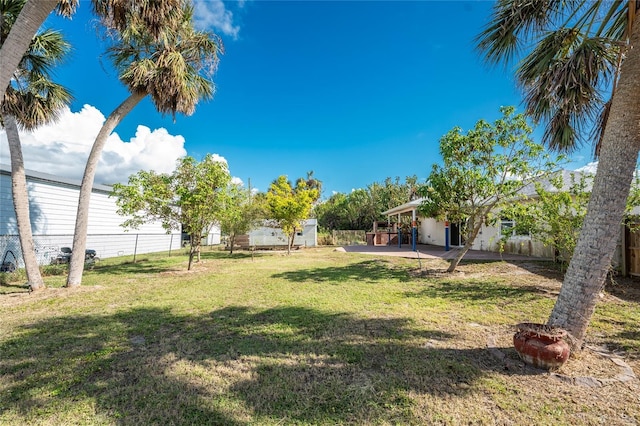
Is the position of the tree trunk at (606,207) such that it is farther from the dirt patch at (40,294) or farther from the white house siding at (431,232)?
the white house siding at (431,232)

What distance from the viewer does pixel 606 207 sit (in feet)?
10.4

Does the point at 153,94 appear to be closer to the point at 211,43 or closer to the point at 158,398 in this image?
the point at 211,43

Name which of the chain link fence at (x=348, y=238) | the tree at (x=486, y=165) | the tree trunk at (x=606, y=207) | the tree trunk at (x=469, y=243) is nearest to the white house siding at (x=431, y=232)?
the chain link fence at (x=348, y=238)

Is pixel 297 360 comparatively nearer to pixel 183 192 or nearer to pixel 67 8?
pixel 67 8

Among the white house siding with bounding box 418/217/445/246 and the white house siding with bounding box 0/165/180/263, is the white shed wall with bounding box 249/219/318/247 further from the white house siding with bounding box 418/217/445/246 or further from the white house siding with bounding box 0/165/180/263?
the white house siding with bounding box 418/217/445/246

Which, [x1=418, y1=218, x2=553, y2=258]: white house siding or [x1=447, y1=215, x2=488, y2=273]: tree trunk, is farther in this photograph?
[x1=418, y1=218, x2=553, y2=258]: white house siding

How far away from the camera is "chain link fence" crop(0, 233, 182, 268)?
1015cm

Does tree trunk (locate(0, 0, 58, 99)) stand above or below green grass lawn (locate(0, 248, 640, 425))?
above

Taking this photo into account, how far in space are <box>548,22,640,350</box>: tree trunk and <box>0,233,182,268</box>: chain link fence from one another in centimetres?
1504

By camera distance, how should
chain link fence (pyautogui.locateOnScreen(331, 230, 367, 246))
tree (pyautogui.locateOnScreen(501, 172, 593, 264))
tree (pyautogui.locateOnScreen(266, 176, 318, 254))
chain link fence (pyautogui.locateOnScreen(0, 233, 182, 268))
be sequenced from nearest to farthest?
1. tree (pyautogui.locateOnScreen(501, 172, 593, 264))
2. chain link fence (pyautogui.locateOnScreen(0, 233, 182, 268))
3. tree (pyautogui.locateOnScreen(266, 176, 318, 254))
4. chain link fence (pyautogui.locateOnScreen(331, 230, 367, 246))

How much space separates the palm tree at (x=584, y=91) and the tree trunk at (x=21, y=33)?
250 inches

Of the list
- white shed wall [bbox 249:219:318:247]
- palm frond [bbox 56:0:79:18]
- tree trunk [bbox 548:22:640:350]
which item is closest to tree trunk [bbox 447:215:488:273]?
tree trunk [bbox 548:22:640:350]

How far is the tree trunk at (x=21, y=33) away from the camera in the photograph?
10.7 feet

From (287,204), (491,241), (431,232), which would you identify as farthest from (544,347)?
(431,232)
